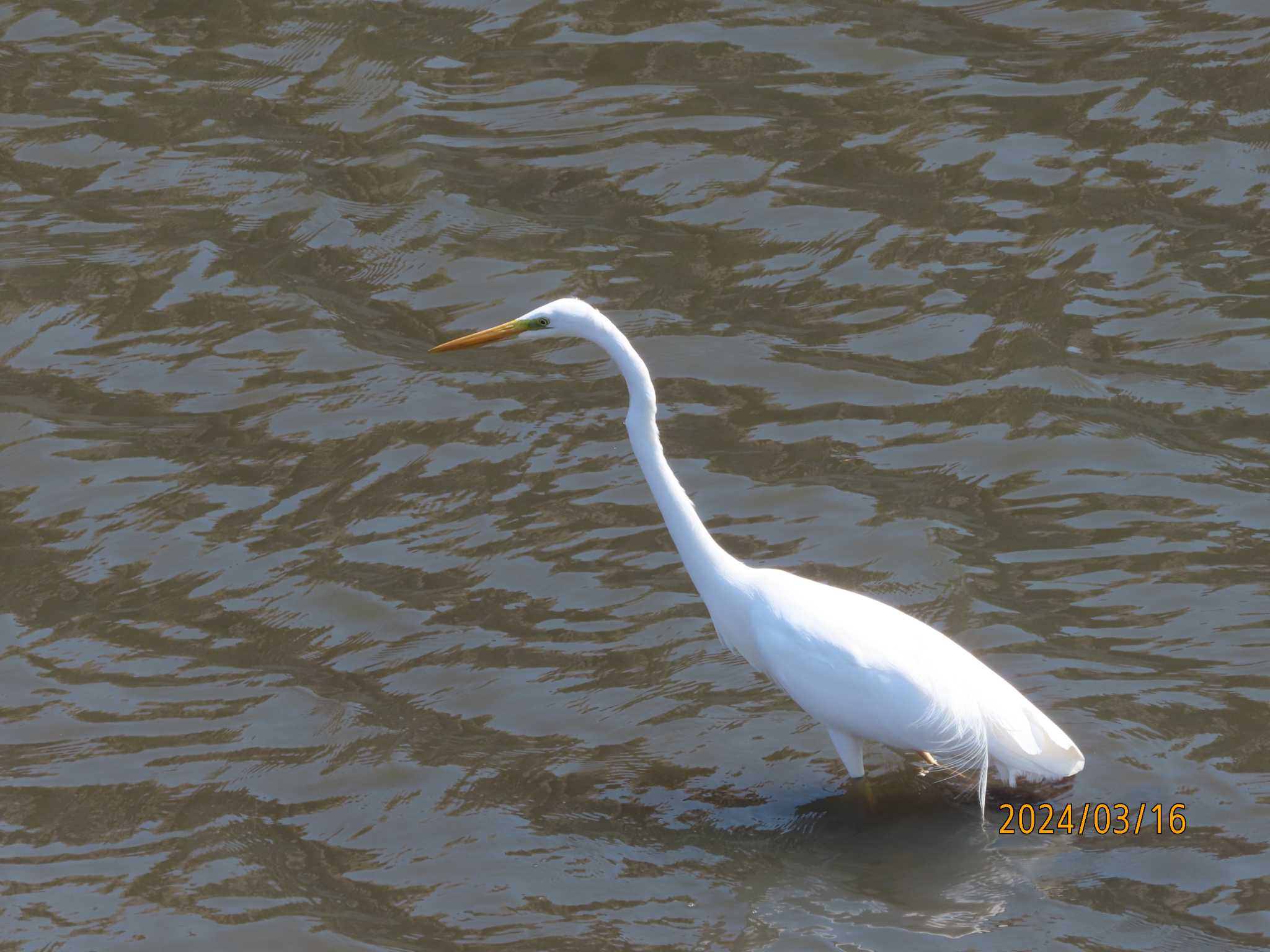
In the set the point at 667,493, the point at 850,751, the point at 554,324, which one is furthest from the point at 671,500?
the point at 850,751

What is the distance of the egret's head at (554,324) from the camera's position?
5816 millimetres

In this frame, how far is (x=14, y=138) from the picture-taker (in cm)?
1004

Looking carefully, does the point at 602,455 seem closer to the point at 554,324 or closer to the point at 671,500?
the point at 671,500

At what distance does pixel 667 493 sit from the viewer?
6.03 metres

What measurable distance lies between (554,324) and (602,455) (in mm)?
1936

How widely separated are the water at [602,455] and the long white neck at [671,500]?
0.66 meters

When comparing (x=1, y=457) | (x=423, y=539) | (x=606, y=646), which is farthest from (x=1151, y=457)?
(x=1, y=457)

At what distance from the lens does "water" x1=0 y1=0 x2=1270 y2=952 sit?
5590mm

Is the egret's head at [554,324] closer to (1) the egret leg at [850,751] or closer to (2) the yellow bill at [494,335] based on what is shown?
(2) the yellow bill at [494,335]

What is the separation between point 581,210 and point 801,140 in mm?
1495
